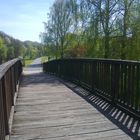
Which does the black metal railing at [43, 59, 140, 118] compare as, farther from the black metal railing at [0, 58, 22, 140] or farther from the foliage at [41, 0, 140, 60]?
the foliage at [41, 0, 140, 60]

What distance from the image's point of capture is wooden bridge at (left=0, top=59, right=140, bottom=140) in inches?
165

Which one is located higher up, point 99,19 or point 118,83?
point 99,19

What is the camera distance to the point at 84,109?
5.76 m

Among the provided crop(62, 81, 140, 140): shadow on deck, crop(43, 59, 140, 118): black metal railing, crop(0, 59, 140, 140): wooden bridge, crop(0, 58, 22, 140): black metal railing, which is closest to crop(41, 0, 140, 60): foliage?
crop(43, 59, 140, 118): black metal railing

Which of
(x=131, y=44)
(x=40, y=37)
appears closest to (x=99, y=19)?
(x=131, y=44)

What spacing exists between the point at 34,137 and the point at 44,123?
69cm

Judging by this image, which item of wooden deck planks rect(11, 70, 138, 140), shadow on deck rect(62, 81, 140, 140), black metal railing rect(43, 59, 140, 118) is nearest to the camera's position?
wooden deck planks rect(11, 70, 138, 140)

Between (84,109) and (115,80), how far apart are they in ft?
2.89

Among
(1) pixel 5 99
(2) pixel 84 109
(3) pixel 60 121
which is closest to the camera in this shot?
(1) pixel 5 99

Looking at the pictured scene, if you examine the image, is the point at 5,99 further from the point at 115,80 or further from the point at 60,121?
the point at 115,80

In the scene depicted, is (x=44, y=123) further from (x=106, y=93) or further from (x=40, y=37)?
(x=40, y=37)

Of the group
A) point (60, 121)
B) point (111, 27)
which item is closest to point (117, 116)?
point (60, 121)

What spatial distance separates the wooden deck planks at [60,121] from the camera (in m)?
4.19

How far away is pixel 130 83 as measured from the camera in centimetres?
523
